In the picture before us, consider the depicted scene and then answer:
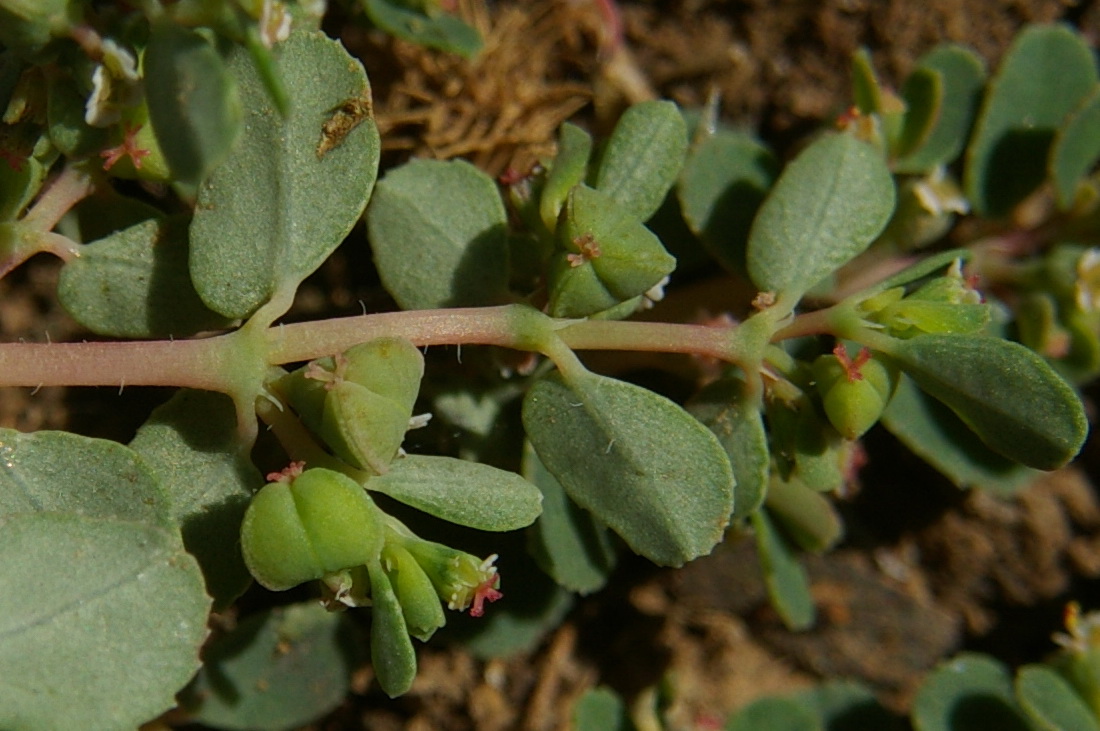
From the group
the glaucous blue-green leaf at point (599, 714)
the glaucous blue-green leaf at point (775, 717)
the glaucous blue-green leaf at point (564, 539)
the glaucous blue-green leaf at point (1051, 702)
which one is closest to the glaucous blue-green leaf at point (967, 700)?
the glaucous blue-green leaf at point (1051, 702)

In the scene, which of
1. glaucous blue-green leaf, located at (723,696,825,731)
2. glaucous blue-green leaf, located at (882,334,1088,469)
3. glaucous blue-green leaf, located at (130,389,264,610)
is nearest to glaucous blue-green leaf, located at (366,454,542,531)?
glaucous blue-green leaf, located at (130,389,264,610)

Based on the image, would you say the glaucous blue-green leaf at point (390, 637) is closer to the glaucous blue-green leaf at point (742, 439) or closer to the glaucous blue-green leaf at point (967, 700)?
the glaucous blue-green leaf at point (742, 439)

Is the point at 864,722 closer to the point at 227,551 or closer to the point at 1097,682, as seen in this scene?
the point at 1097,682

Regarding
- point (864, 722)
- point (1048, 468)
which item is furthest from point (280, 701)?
point (1048, 468)

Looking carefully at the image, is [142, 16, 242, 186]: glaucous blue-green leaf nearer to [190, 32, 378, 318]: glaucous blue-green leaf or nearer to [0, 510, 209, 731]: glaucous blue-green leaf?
[190, 32, 378, 318]: glaucous blue-green leaf

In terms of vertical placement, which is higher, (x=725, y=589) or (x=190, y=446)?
(x=190, y=446)
